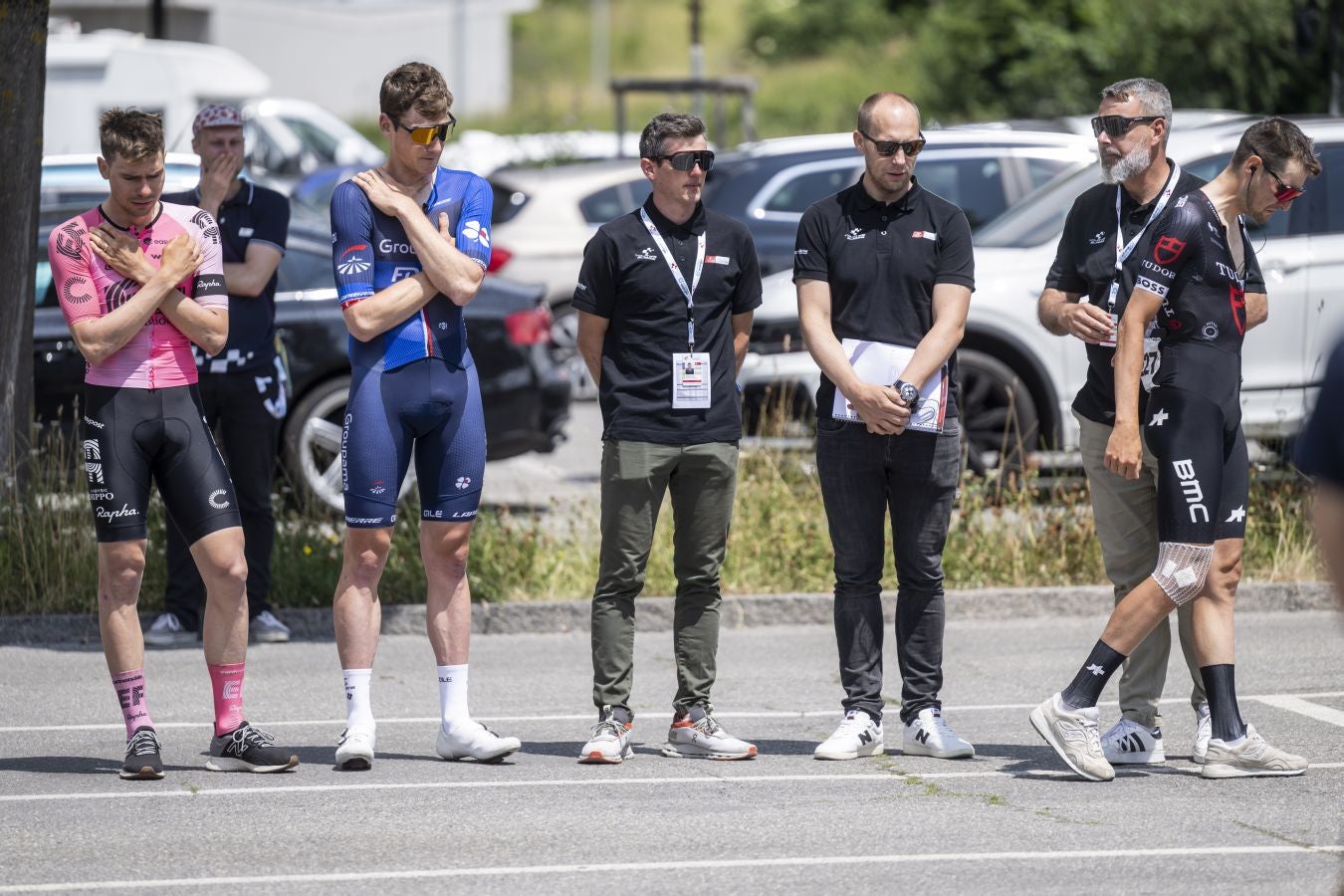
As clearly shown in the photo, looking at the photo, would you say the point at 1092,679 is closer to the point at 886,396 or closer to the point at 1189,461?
the point at 1189,461

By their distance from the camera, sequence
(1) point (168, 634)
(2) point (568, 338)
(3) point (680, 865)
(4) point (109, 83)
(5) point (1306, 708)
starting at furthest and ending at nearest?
(4) point (109, 83)
(2) point (568, 338)
(1) point (168, 634)
(5) point (1306, 708)
(3) point (680, 865)

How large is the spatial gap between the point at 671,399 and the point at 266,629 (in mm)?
3113

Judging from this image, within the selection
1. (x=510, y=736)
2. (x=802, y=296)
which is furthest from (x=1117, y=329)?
(x=510, y=736)

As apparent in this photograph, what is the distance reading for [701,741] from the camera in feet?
21.9

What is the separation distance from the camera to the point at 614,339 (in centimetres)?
669

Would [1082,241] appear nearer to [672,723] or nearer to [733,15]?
[672,723]

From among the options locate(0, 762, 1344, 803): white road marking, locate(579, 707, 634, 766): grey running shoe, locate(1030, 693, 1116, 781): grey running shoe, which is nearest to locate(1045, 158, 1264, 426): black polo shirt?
locate(1030, 693, 1116, 781): grey running shoe

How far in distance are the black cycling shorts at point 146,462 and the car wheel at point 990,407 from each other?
5.43m

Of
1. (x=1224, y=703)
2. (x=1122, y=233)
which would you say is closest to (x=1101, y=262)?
(x=1122, y=233)

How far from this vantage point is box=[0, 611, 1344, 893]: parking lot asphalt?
5.25 meters

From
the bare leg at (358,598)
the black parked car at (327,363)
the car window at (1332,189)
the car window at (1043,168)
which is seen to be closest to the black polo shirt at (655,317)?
the bare leg at (358,598)

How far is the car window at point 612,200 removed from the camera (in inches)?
670

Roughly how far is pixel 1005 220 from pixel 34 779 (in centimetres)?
701

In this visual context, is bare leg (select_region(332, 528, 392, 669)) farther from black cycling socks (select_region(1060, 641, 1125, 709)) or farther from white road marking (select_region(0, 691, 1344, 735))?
black cycling socks (select_region(1060, 641, 1125, 709))
